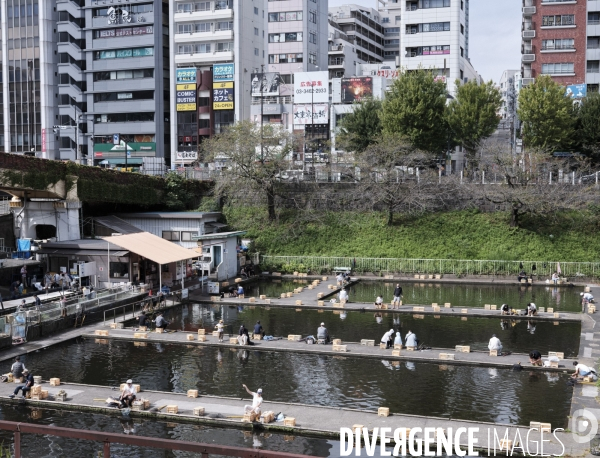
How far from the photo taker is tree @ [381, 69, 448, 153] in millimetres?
65250

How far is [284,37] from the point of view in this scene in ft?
331

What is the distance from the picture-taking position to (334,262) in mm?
56031

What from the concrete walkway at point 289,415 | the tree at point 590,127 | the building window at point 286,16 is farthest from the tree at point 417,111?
the concrete walkway at point 289,415

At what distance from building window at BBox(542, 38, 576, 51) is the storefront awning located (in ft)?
181

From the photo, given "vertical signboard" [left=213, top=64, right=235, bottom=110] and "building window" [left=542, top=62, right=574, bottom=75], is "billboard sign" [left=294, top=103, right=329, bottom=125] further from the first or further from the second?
"building window" [left=542, top=62, right=574, bottom=75]

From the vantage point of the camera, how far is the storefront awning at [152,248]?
42.0 meters

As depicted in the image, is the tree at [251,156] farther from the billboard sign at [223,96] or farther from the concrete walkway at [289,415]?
the concrete walkway at [289,415]

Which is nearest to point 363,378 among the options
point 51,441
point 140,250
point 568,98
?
point 51,441

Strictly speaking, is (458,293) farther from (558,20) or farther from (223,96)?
(223,96)

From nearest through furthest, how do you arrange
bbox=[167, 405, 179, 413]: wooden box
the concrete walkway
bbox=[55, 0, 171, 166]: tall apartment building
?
the concrete walkway, bbox=[167, 405, 179, 413]: wooden box, bbox=[55, 0, 171, 166]: tall apartment building

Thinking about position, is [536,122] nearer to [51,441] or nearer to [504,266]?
[504,266]

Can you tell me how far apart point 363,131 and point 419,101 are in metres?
9.44

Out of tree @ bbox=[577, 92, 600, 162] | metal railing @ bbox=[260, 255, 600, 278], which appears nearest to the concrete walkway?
metal railing @ bbox=[260, 255, 600, 278]

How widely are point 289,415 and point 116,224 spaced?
38.9m
